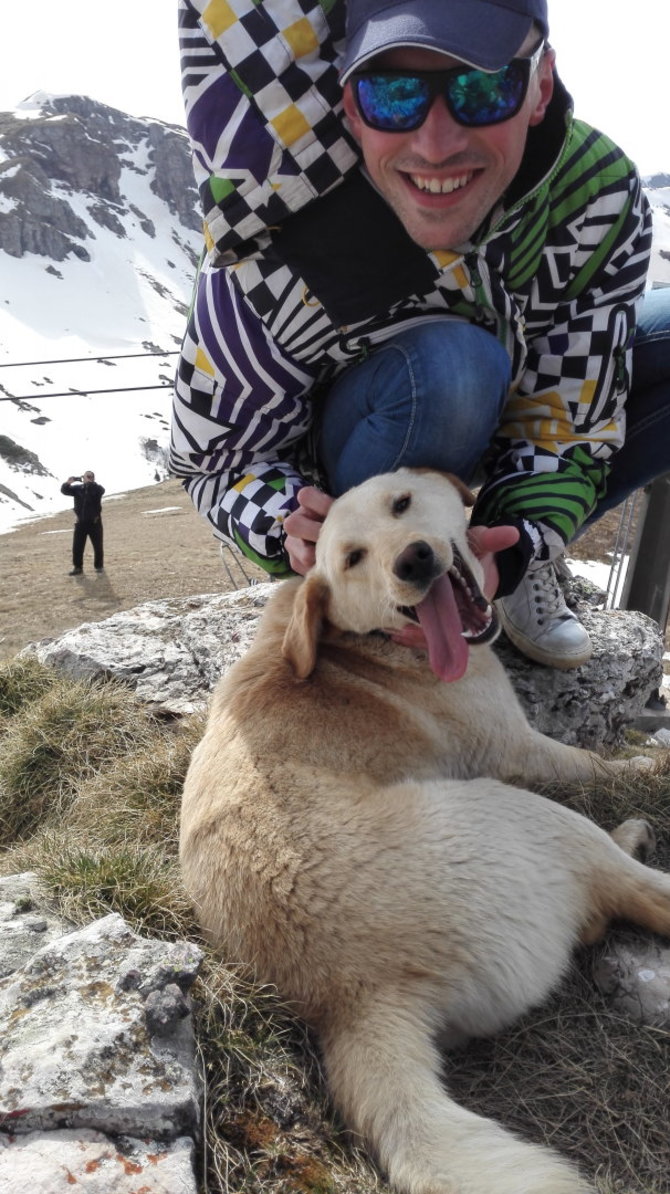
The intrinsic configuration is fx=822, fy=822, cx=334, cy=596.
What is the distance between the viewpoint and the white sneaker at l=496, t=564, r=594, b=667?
3.51m

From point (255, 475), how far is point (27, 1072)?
208 centimetres

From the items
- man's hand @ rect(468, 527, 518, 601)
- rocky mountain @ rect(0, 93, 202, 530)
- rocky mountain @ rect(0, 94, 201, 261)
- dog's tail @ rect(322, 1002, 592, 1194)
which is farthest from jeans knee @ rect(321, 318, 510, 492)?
rocky mountain @ rect(0, 94, 201, 261)

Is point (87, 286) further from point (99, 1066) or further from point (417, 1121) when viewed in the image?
point (417, 1121)

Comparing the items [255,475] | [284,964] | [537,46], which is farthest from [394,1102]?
[537,46]

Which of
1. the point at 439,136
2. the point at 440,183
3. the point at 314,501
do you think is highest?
the point at 439,136

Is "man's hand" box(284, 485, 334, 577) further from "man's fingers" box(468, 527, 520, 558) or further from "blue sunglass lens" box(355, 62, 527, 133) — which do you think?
"blue sunglass lens" box(355, 62, 527, 133)

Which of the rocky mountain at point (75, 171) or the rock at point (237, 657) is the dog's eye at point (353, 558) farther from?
the rocky mountain at point (75, 171)

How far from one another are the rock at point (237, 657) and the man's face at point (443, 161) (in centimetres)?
191

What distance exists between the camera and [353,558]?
8.84 feet

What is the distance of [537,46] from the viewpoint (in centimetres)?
223

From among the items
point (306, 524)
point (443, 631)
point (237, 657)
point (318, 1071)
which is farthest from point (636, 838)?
point (237, 657)

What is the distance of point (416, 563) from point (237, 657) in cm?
183

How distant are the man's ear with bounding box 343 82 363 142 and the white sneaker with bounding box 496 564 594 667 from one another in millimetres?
1831

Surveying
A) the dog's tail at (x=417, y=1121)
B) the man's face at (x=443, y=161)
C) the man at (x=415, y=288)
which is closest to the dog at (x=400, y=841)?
the dog's tail at (x=417, y=1121)
